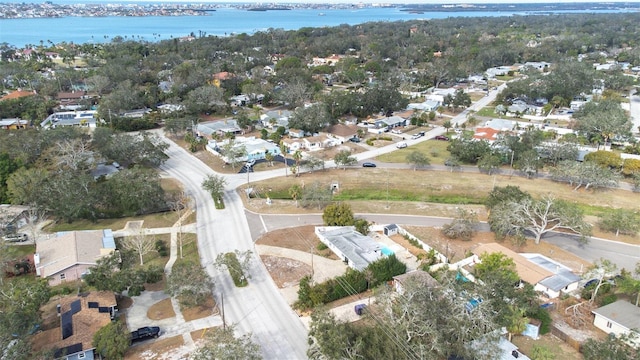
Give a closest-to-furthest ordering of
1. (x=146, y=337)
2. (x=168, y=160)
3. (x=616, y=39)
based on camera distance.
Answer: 1. (x=146, y=337)
2. (x=168, y=160)
3. (x=616, y=39)

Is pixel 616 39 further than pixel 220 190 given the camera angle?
Yes

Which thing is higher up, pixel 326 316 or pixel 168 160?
pixel 326 316

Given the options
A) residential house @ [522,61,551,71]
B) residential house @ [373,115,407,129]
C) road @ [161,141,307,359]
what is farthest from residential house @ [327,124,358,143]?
residential house @ [522,61,551,71]

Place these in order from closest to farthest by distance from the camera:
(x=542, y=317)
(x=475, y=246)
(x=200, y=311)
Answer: (x=542, y=317), (x=200, y=311), (x=475, y=246)

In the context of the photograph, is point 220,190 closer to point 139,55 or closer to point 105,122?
point 105,122

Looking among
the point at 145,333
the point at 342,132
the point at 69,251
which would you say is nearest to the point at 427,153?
the point at 342,132

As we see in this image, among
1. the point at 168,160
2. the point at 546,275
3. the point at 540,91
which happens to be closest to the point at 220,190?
the point at 168,160

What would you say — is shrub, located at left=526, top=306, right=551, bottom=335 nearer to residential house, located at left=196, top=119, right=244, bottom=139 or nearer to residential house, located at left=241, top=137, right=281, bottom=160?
residential house, located at left=241, top=137, right=281, bottom=160

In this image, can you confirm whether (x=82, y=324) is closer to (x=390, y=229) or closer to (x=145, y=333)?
(x=145, y=333)
